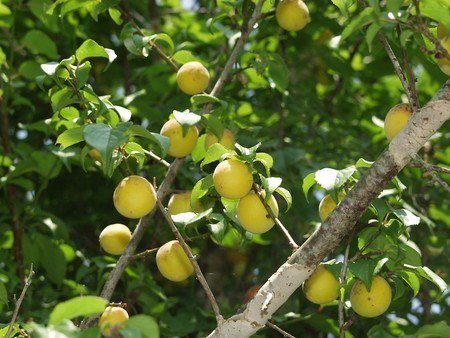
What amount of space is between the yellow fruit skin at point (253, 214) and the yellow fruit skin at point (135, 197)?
253 mm

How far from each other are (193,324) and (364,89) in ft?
6.72

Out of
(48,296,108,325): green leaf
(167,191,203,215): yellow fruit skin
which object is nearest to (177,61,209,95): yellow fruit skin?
(167,191,203,215): yellow fruit skin

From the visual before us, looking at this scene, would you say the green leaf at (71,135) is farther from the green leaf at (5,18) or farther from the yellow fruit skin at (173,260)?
the green leaf at (5,18)

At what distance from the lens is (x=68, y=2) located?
2.86 m

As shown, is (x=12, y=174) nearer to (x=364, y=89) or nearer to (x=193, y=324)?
(x=193, y=324)

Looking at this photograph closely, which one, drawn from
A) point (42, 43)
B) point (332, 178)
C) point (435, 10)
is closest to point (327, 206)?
point (332, 178)

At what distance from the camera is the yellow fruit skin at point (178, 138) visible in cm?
246

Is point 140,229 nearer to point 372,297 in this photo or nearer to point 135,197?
point 135,197

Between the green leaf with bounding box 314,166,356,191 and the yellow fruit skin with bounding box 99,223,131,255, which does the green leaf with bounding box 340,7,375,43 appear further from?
the yellow fruit skin with bounding box 99,223,131,255

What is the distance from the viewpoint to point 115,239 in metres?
2.55

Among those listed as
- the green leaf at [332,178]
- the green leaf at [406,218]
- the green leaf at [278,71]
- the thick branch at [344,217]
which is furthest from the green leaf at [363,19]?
the green leaf at [278,71]

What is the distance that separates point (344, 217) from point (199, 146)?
0.80m

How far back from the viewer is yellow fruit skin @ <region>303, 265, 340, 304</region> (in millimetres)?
2180

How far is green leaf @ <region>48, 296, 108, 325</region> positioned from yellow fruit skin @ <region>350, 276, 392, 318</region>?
866 mm
